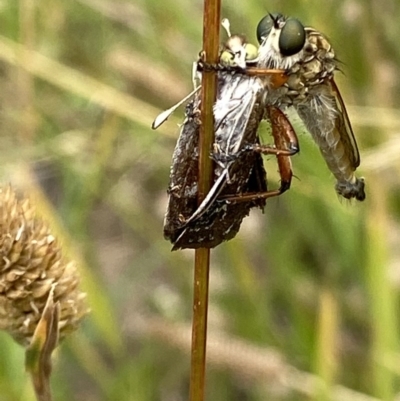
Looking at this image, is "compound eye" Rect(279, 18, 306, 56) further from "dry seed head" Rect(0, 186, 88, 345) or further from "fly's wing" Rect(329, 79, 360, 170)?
"dry seed head" Rect(0, 186, 88, 345)

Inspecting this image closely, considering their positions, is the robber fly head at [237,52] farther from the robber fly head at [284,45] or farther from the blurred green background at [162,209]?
the blurred green background at [162,209]

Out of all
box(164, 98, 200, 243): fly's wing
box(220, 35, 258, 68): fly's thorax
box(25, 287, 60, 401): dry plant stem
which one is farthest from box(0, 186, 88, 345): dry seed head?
box(220, 35, 258, 68): fly's thorax

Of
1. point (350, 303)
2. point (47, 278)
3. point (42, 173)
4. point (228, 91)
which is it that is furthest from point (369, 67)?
point (47, 278)

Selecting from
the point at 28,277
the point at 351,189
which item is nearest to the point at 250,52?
the point at 351,189

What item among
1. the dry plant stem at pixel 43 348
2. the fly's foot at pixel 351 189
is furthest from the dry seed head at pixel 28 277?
the fly's foot at pixel 351 189

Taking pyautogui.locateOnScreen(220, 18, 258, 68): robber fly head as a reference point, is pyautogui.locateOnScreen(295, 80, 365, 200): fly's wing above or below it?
below

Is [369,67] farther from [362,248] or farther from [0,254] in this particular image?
[0,254]

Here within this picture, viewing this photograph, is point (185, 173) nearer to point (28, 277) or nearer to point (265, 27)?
point (28, 277)
